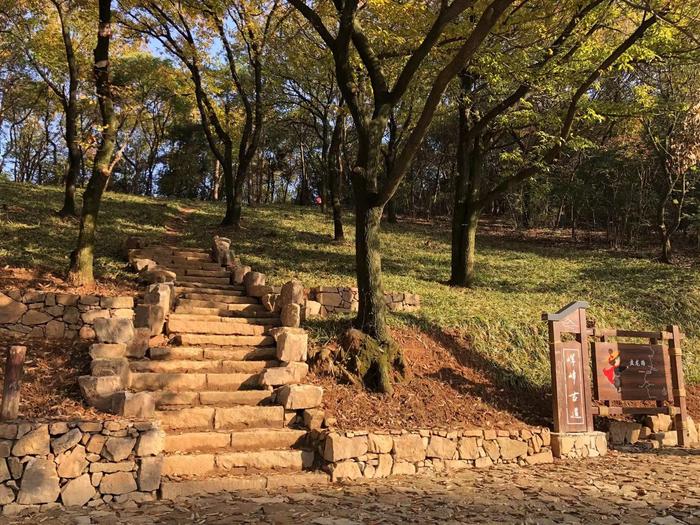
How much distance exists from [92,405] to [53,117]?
111 ft

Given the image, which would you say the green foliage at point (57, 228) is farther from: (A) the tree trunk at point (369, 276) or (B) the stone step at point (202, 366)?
(A) the tree trunk at point (369, 276)

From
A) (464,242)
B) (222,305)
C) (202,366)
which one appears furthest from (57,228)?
(464,242)

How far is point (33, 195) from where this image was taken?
18406 mm

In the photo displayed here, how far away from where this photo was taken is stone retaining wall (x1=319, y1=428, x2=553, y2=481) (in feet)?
19.5

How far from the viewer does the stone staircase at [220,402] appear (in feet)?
18.1

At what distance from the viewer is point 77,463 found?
16.1ft

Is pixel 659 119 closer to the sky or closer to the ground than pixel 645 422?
closer to the sky

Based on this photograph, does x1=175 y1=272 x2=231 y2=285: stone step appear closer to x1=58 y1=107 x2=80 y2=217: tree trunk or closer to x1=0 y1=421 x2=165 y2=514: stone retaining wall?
x1=0 y1=421 x2=165 y2=514: stone retaining wall

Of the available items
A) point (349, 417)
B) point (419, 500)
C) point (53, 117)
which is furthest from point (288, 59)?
point (53, 117)

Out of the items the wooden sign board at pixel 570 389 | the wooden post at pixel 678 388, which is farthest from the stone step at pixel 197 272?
the wooden post at pixel 678 388

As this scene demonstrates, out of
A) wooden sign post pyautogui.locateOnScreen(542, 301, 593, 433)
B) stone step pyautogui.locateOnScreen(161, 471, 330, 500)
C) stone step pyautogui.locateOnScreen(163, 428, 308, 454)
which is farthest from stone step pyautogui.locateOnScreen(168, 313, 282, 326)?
wooden sign post pyautogui.locateOnScreen(542, 301, 593, 433)

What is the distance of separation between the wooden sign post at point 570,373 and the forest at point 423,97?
2.54 m

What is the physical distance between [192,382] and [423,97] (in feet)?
48.0

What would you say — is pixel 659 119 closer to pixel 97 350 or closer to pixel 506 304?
pixel 506 304
